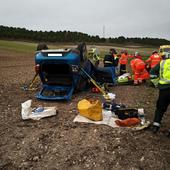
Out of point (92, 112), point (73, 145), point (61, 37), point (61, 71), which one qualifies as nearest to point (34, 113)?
point (92, 112)

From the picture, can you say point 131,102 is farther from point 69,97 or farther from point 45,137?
point 45,137

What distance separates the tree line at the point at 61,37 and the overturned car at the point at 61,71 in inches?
1734

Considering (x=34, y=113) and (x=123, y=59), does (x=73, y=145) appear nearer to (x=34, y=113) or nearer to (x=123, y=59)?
(x=34, y=113)

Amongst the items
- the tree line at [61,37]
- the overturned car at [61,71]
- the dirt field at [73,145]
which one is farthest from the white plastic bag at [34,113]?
the tree line at [61,37]

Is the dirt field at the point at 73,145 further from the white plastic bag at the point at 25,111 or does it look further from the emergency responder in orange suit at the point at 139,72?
the emergency responder in orange suit at the point at 139,72

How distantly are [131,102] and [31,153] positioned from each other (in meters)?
4.71

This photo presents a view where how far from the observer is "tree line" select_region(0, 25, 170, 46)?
52922mm

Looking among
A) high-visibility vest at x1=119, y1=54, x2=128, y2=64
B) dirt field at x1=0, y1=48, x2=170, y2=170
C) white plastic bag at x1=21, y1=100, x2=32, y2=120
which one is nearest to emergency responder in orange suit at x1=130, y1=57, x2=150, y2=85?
high-visibility vest at x1=119, y1=54, x2=128, y2=64

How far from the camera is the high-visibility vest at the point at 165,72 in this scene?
21.4ft

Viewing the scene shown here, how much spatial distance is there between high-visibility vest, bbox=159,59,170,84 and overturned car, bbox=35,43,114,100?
310 cm

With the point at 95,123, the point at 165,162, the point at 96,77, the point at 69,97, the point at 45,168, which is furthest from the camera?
the point at 96,77

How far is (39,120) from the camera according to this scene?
716 centimetres

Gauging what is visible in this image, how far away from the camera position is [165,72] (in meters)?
6.59

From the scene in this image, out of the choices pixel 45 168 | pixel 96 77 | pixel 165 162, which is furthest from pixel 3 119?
pixel 96 77
